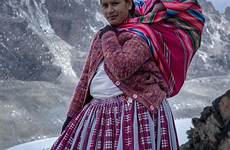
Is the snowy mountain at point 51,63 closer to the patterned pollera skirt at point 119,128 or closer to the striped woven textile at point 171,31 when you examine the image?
the patterned pollera skirt at point 119,128

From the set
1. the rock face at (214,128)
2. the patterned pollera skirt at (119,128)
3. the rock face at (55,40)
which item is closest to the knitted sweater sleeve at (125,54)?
the patterned pollera skirt at (119,128)

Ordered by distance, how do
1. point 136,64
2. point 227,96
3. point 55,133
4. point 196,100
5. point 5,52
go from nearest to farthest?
point 136,64, point 227,96, point 55,133, point 196,100, point 5,52

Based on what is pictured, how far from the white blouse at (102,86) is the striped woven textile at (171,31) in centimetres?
14

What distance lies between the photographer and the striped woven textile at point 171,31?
1.36 meters

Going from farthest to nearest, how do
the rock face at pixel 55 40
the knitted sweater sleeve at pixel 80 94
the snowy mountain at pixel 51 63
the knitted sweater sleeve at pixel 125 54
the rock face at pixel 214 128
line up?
the rock face at pixel 55 40 → the snowy mountain at pixel 51 63 → the rock face at pixel 214 128 → the knitted sweater sleeve at pixel 80 94 → the knitted sweater sleeve at pixel 125 54

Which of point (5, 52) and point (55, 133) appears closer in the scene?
point (55, 133)

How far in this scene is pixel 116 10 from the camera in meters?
1.38

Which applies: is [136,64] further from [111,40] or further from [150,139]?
[150,139]

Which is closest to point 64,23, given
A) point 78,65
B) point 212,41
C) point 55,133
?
point 78,65

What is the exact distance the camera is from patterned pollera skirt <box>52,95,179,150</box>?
132 centimetres

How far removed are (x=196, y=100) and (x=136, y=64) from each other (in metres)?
7.71

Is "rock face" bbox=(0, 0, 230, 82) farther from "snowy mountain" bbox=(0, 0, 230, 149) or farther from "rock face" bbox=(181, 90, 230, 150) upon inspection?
"rock face" bbox=(181, 90, 230, 150)

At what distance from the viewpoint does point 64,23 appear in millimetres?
12672

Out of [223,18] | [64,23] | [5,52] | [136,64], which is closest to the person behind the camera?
[136,64]
